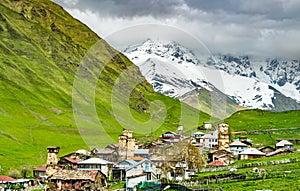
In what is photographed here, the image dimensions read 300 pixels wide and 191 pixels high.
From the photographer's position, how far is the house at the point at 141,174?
93438 mm

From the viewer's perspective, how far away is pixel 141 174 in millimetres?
97562

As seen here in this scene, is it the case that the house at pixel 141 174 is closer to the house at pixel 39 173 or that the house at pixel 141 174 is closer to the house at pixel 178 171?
the house at pixel 178 171

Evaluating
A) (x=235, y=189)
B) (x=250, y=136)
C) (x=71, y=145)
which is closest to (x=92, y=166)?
(x=235, y=189)

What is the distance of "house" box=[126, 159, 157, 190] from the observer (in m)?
93.4

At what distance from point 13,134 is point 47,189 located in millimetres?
97017

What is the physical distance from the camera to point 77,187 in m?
95.2

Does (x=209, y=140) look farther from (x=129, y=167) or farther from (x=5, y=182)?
(x=5, y=182)

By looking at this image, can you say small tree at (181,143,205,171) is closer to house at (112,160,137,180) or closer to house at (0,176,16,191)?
house at (112,160,137,180)

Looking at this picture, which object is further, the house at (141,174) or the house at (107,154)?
the house at (107,154)

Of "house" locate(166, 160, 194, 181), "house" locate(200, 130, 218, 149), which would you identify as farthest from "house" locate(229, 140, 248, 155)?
"house" locate(166, 160, 194, 181)

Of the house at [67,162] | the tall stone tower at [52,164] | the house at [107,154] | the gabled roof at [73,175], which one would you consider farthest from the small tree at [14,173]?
the gabled roof at [73,175]

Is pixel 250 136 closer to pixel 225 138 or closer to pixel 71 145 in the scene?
pixel 225 138

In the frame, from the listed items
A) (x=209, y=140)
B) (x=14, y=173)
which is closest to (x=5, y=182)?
(x=14, y=173)

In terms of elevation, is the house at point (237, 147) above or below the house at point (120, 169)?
above
